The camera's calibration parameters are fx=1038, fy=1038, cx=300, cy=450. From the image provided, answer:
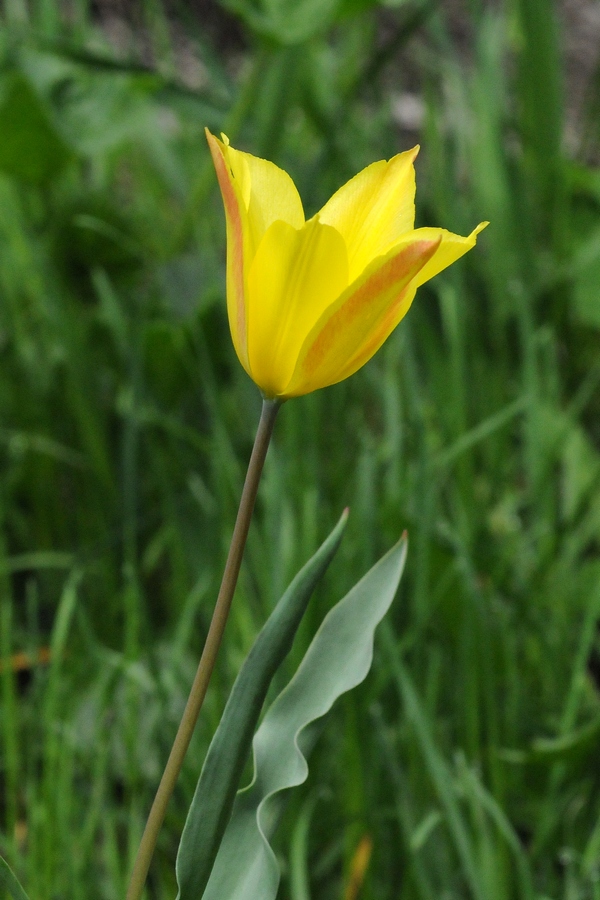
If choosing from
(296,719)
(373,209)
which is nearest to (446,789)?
(296,719)

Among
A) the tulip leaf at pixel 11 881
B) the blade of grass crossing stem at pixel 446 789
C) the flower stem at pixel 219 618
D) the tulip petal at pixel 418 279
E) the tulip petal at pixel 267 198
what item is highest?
the tulip petal at pixel 267 198

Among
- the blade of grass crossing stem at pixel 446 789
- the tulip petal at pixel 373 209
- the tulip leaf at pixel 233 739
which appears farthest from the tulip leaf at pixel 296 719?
the blade of grass crossing stem at pixel 446 789

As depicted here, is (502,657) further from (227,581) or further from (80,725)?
(227,581)

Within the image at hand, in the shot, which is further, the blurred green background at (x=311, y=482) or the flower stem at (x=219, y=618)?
the blurred green background at (x=311, y=482)

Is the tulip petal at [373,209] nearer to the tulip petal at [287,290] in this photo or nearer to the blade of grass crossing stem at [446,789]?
the tulip petal at [287,290]

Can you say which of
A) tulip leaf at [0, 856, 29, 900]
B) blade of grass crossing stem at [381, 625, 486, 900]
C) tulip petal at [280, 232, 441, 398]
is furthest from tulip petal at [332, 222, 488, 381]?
blade of grass crossing stem at [381, 625, 486, 900]

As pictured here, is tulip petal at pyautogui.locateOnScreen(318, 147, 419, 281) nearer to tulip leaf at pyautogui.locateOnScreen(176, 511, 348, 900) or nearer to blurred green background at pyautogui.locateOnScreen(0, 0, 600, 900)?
tulip leaf at pyautogui.locateOnScreen(176, 511, 348, 900)
